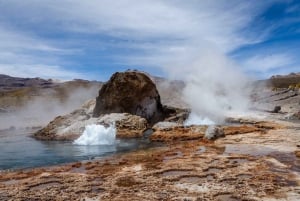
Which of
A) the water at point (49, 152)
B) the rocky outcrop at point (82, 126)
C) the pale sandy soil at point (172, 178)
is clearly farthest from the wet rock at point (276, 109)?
the pale sandy soil at point (172, 178)

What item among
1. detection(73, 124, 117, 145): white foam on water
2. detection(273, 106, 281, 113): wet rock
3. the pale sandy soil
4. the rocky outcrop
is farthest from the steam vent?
detection(273, 106, 281, 113): wet rock

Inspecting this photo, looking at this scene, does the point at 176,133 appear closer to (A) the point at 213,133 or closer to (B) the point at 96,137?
(A) the point at 213,133

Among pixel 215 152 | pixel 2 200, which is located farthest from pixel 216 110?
pixel 2 200

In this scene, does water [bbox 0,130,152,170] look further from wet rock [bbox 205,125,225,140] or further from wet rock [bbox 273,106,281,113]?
wet rock [bbox 273,106,281,113]

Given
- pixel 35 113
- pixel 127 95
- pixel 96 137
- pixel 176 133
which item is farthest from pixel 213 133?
pixel 35 113

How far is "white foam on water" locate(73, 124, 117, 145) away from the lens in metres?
40.3

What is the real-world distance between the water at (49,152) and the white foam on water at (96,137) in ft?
3.29

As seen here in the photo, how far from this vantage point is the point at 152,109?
58344mm

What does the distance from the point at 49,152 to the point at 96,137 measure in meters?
7.47

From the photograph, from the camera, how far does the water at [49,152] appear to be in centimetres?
2867

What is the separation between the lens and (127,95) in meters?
54.9

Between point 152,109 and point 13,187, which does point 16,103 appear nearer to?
point 152,109

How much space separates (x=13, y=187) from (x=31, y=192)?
1.72 metres

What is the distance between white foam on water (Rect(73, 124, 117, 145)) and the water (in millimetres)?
1004
